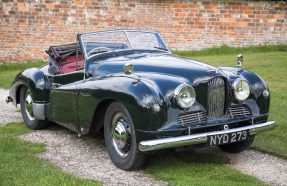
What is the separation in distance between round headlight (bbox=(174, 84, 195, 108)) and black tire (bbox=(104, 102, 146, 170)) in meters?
0.52

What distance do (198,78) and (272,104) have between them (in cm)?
356

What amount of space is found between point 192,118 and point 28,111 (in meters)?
3.17

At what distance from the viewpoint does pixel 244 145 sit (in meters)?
5.75

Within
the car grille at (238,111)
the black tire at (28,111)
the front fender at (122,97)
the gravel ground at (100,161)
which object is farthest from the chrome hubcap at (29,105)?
the car grille at (238,111)

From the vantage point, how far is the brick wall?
15602 millimetres

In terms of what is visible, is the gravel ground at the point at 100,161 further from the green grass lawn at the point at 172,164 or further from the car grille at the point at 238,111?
the car grille at the point at 238,111

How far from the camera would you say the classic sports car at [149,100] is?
A: 4840 mm

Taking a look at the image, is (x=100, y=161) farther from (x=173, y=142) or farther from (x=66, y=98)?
(x=173, y=142)

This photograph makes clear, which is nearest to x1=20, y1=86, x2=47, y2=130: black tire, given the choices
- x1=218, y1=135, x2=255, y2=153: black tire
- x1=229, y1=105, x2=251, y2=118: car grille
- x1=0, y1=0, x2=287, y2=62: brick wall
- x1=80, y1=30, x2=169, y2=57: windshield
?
x1=80, y1=30, x2=169, y2=57: windshield

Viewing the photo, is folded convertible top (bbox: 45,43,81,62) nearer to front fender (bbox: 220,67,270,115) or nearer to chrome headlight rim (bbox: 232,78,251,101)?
front fender (bbox: 220,67,270,115)

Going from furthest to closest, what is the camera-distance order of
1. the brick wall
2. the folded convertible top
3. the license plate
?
the brick wall
the folded convertible top
the license plate

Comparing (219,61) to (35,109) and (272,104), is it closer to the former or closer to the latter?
(272,104)

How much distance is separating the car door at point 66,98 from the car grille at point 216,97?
1.64 metres

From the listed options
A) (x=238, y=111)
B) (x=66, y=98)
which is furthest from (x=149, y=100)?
(x=66, y=98)
